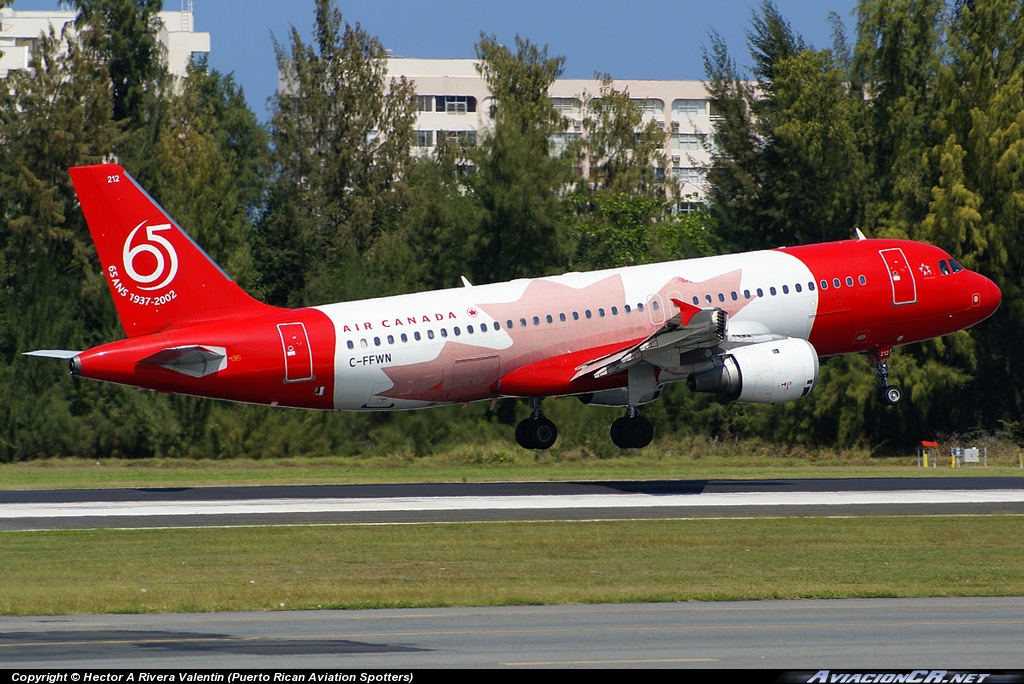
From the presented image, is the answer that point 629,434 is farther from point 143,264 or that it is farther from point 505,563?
point 505,563

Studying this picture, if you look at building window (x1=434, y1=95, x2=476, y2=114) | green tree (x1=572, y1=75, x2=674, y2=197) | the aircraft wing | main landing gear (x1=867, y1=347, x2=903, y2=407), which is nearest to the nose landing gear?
the aircraft wing

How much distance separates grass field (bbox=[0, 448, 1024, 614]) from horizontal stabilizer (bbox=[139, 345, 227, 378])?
7.19 m

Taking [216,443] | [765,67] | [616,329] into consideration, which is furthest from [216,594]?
[765,67]

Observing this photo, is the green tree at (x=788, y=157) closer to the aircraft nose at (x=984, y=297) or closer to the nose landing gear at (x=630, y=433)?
the aircraft nose at (x=984, y=297)

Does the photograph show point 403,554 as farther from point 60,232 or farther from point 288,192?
point 288,192

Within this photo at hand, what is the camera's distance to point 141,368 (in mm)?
37312

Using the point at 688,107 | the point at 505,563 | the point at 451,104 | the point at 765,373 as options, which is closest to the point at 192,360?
the point at 505,563

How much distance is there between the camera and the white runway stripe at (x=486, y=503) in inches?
1362

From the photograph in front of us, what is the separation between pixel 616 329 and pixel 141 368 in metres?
13.6

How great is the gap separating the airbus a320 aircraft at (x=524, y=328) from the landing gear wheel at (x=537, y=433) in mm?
61

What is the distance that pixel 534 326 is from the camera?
4116 cm

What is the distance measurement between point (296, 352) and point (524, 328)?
266 inches

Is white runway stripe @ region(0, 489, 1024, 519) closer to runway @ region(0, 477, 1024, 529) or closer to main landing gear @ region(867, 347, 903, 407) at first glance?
runway @ region(0, 477, 1024, 529)

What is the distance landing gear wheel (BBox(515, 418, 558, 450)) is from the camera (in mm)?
43250
